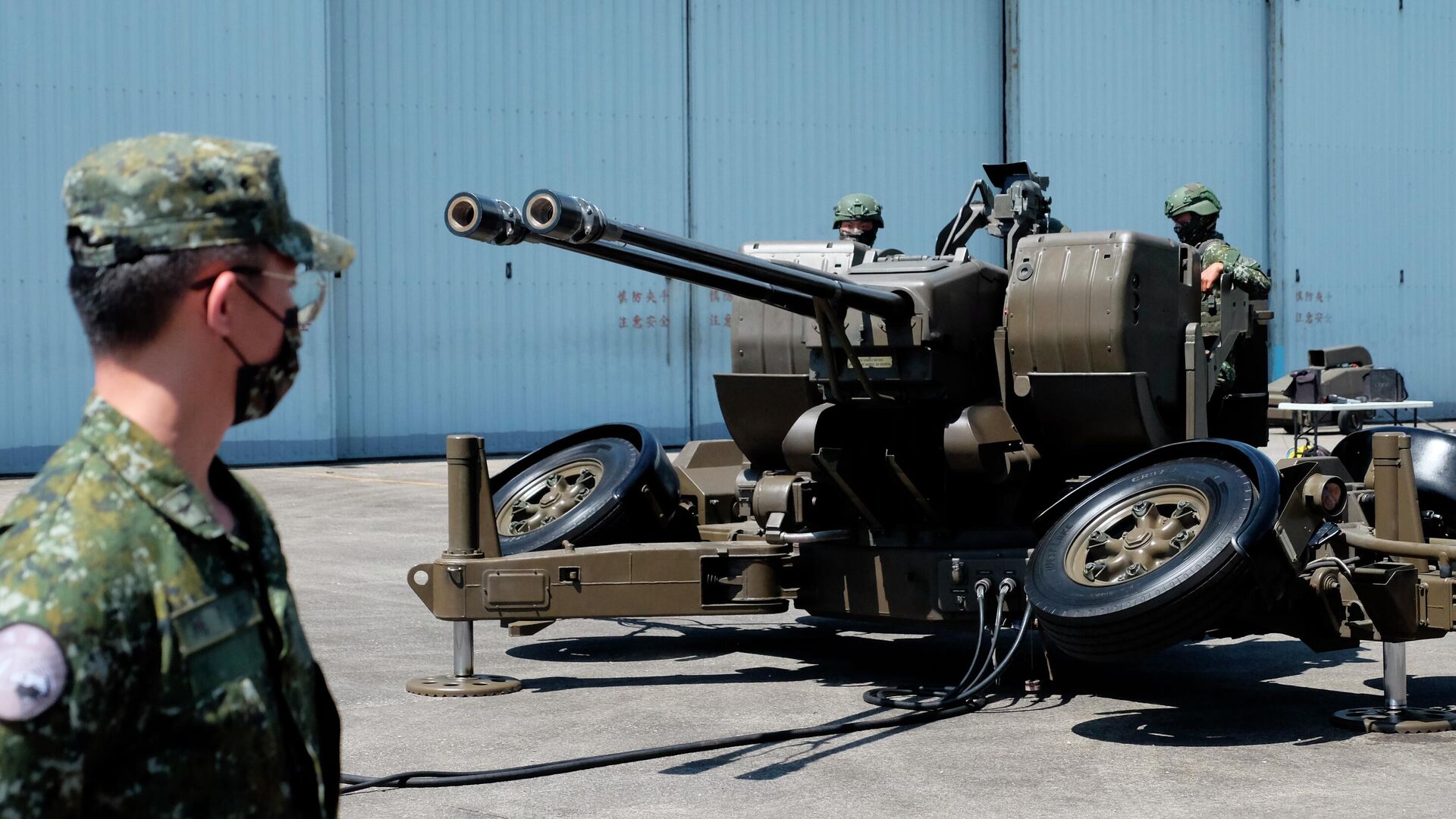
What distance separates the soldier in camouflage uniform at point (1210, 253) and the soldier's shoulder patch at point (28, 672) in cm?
734

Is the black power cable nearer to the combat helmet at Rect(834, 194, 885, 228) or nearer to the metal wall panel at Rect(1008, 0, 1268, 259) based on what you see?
the combat helmet at Rect(834, 194, 885, 228)

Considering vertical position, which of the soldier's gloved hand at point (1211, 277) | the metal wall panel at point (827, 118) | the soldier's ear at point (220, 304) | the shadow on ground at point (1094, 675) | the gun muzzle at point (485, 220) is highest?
the metal wall panel at point (827, 118)

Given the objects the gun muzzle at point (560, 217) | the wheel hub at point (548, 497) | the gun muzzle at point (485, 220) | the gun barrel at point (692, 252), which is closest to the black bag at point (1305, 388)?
the wheel hub at point (548, 497)

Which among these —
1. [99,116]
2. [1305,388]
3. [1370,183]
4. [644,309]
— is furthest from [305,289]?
[1370,183]

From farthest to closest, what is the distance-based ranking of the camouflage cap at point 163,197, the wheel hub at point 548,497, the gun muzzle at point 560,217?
1. the wheel hub at point 548,497
2. the gun muzzle at point 560,217
3. the camouflage cap at point 163,197

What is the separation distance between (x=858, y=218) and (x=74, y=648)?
369 inches

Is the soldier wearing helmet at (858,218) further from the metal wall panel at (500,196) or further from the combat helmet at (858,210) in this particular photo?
the metal wall panel at (500,196)

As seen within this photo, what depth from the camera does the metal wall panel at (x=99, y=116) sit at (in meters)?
20.7

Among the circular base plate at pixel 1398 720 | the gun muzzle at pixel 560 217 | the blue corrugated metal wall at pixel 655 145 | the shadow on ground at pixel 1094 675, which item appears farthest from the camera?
the blue corrugated metal wall at pixel 655 145

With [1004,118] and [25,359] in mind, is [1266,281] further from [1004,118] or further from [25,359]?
[1004,118]

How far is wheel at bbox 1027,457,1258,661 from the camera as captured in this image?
674 centimetres

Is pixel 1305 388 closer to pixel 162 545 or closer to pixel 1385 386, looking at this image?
pixel 1385 386

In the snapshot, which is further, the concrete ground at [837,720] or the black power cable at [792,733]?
the black power cable at [792,733]

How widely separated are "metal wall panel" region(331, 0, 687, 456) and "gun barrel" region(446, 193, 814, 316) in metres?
15.1
